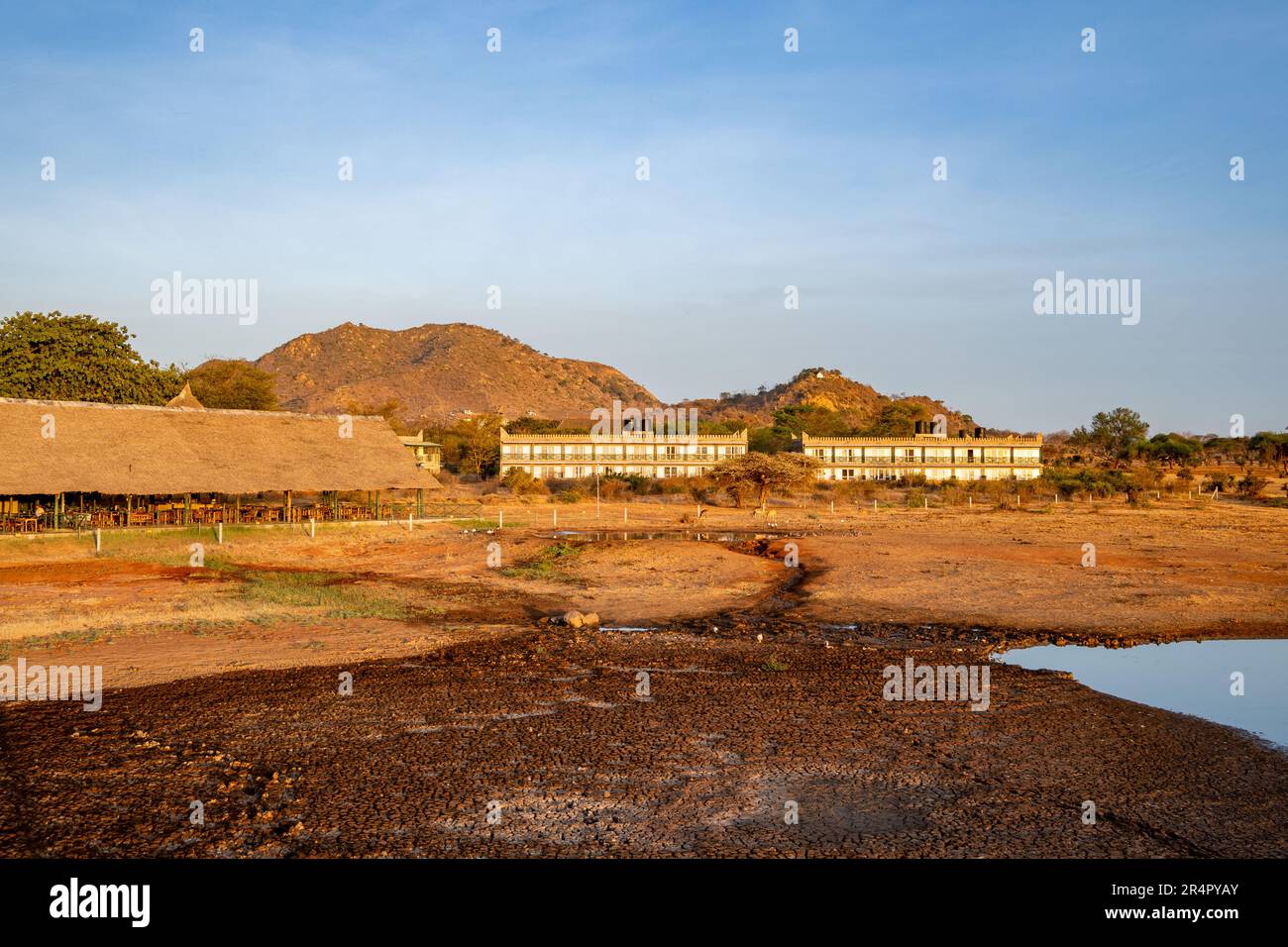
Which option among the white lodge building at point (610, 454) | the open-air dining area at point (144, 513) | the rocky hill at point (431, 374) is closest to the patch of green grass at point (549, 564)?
the open-air dining area at point (144, 513)

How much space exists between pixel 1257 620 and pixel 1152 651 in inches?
147

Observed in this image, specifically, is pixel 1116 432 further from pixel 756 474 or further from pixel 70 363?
pixel 70 363

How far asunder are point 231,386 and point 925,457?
47.9 meters

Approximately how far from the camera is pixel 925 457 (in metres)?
67.9

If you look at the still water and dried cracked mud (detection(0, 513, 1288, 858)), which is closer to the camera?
dried cracked mud (detection(0, 513, 1288, 858))

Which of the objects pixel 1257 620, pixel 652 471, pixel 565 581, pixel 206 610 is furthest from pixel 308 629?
pixel 652 471

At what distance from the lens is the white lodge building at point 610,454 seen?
64.5m

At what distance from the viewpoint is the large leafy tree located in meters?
41.3

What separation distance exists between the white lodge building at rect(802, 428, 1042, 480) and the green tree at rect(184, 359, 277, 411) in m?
37.1

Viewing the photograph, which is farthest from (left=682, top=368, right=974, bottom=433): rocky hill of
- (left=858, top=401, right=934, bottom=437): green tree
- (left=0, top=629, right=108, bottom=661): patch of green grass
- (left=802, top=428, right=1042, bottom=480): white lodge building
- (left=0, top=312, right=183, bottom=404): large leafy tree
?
(left=0, top=629, right=108, bottom=661): patch of green grass

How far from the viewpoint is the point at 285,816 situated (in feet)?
21.8

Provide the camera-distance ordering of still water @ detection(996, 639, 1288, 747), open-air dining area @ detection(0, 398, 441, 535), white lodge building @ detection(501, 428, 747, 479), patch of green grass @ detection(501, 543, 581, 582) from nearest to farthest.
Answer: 1. still water @ detection(996, 639, 1288, 747)
2. patch of green grass @ detection(501, 543, 581, 582)
3. open-air dining area @ detection(0, 398, 441, 535)
4. white lodge building @ detection(501, 428, 747, 479)

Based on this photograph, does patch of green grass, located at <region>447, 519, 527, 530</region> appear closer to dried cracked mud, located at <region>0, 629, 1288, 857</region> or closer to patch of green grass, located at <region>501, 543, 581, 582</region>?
patch of green grass, located at <region>501, 543, 581, 582</region>
